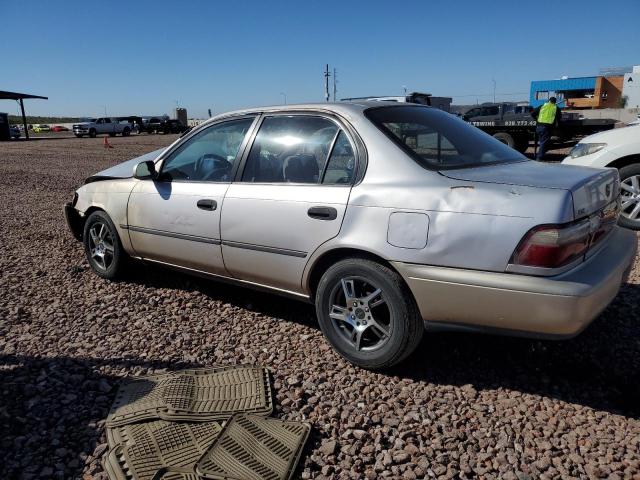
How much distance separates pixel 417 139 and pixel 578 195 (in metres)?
1.11

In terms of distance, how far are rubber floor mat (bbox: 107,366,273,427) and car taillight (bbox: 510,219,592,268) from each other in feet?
5.08

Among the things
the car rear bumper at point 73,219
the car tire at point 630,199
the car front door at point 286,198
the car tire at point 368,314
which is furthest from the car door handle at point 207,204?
the car tire at point 630,199

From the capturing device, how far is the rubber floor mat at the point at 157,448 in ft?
7.85

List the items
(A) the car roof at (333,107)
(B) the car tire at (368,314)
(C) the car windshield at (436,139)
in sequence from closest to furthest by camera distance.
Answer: (B) the car tire at (368,314), (C) the car windshield at (436,139), (A) the car roof at (333,107)

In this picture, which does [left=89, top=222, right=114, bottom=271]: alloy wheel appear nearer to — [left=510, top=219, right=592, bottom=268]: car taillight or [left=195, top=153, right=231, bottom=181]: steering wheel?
[left=195, top=153, right=231, bottom=181]: steering wheel

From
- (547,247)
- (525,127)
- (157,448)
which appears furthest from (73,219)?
(525,127)

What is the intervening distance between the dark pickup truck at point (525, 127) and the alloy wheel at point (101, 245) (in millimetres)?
13389

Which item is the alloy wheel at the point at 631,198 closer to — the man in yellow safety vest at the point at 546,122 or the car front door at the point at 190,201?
the car front door at the point at 190,201

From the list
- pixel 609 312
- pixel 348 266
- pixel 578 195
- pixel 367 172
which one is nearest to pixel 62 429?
pixel 348 266

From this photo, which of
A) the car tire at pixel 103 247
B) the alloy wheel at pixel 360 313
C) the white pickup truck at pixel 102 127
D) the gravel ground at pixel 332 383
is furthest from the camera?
the white pickup truck at pixel 102 127

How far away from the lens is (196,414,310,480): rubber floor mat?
2381 mm

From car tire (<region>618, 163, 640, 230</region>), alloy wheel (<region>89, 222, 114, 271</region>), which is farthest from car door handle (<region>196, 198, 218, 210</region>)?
car tire (<region>618, 163, 640, 230</region>)

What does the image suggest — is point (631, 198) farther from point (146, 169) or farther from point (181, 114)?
point (181, 114)

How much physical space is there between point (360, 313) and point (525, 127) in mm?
14374
